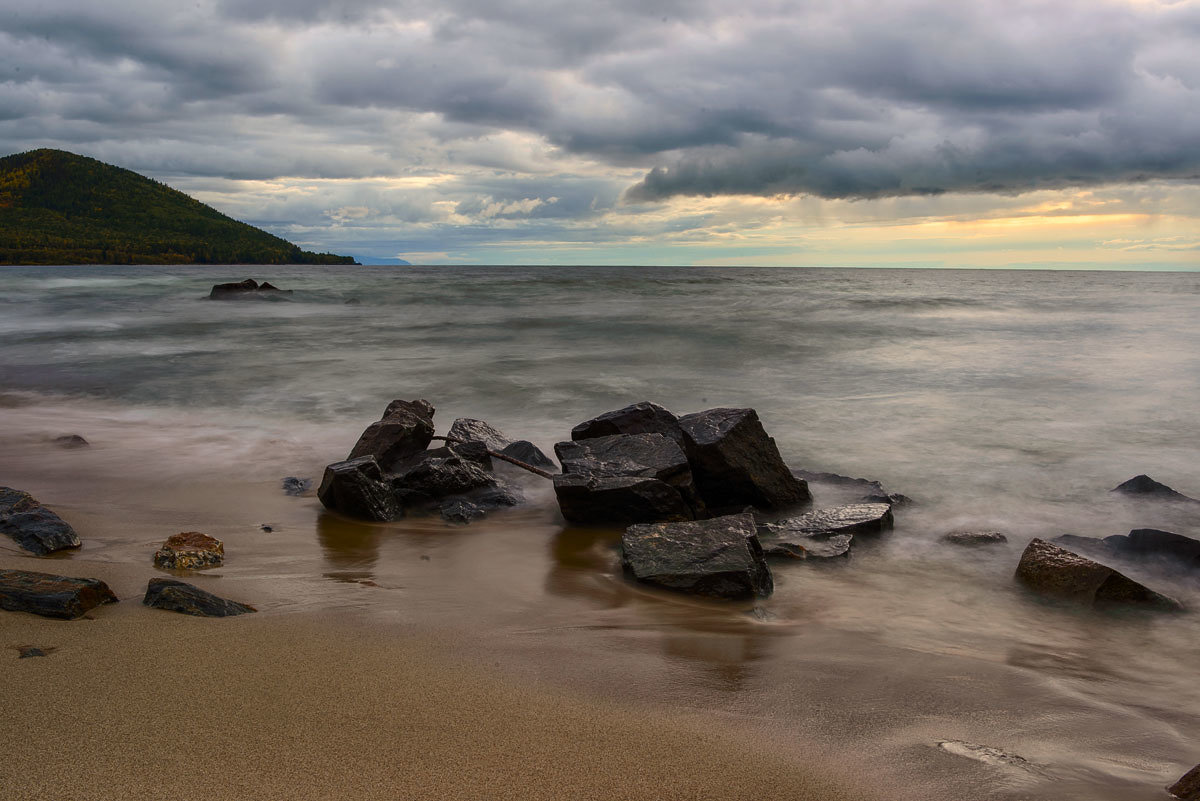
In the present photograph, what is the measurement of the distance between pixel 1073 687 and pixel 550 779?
229 centimetres

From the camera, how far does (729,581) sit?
3891mm

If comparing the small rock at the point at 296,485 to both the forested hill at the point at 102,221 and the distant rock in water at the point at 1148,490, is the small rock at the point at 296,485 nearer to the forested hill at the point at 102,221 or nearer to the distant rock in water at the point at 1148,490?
the distant rock in water at the point at 1148,490

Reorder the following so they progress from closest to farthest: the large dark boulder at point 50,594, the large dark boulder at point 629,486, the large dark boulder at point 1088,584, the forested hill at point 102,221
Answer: the large dark boulder at point 50,594
the large dark boulder at point 1088,584
the large dark boulder at point 629,486
the forested hill at point 102,221

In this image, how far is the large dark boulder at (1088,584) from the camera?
13.1 feet

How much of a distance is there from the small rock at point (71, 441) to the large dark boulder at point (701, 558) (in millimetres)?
5694

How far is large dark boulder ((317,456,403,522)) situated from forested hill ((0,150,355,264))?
348ft

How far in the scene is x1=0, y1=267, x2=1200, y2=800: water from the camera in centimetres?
271

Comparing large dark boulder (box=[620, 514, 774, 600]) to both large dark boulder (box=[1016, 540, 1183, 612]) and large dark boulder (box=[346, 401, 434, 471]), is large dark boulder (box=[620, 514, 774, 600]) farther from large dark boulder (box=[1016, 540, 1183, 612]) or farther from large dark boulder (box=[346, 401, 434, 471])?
large dark boulder (box=[346, 401, 434, 471])

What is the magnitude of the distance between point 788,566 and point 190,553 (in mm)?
3257

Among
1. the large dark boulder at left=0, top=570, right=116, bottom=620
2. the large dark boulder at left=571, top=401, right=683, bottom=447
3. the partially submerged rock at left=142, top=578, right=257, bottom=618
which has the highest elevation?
the large dark boulder at left=571, top=401, right=683, bottom=447

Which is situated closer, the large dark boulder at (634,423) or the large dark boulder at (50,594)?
the large dark boulder at (50,594)

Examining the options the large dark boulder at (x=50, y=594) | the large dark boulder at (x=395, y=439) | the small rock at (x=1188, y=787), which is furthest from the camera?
the large dark boulder at (x=395, y=439)

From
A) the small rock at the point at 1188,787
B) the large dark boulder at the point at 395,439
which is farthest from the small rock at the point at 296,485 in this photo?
the small rock at the point at 1188,787

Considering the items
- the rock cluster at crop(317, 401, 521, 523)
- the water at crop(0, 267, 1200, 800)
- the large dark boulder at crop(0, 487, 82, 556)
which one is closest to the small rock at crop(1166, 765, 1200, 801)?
the water at crop(0, 267, 1200, 800)
